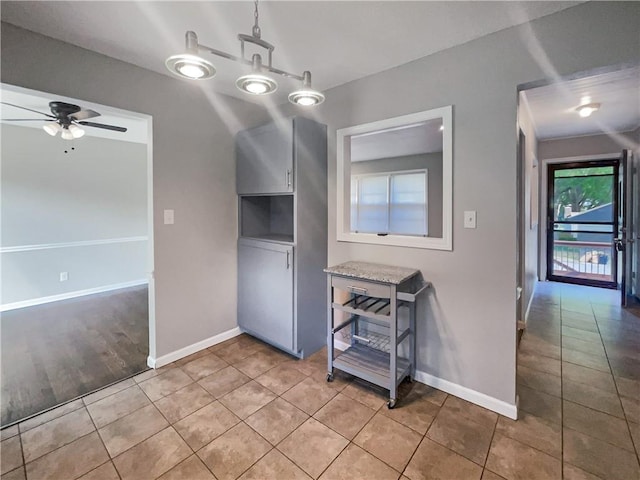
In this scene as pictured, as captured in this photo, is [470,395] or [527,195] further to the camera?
[527,195]

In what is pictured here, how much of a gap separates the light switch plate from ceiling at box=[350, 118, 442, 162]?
1762mm

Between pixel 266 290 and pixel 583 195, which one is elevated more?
pixel 583 195

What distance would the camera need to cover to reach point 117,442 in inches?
66.6

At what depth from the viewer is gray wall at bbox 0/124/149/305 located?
399 cm

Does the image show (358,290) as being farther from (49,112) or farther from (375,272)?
(49,112)

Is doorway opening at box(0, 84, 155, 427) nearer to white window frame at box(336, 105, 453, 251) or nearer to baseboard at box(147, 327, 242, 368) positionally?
baseboard at box(147, 327, 242, 368)

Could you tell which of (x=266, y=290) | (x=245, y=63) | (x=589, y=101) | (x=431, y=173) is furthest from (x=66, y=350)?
(x=589, y=101)

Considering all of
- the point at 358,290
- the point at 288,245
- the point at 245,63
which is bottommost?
the point at 358,290

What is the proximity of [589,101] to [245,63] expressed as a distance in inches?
145

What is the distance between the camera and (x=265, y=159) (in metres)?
2.69

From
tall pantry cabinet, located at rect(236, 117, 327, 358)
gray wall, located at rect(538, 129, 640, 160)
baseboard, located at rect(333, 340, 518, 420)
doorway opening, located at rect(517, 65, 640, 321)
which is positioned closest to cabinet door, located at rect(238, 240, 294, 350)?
tall pantry cabinet, located at rect(236, 117, 327, 358)

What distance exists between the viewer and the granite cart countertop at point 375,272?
2000 millimetres

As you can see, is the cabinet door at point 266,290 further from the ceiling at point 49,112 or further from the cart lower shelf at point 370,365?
the ceiling at point 49,112

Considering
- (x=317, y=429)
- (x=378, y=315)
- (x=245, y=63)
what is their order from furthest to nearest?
(x=378, y=315), (x=317, y=429), (x=245, y=63)
